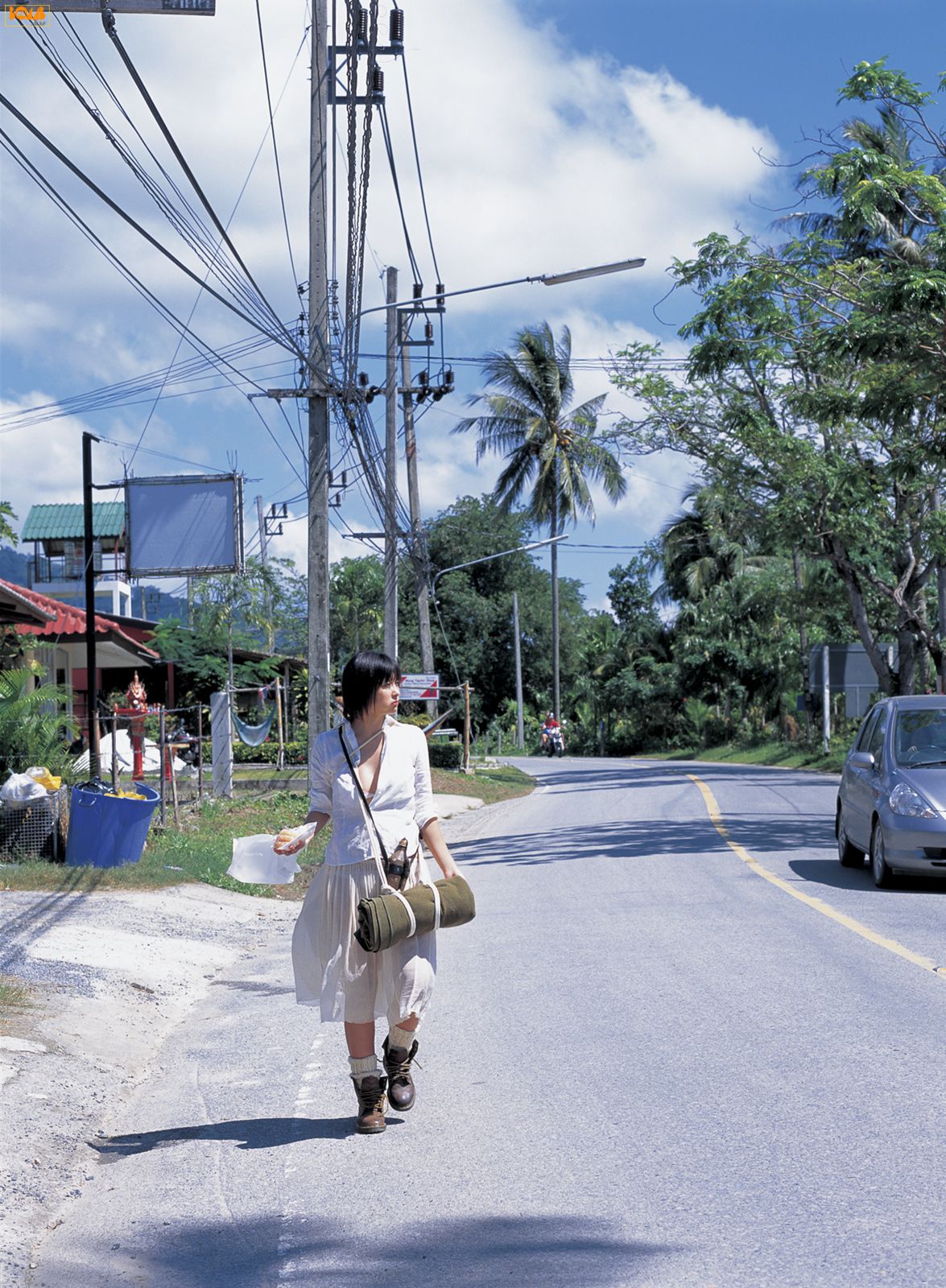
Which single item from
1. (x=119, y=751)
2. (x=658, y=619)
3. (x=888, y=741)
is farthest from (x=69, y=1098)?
(x=658, y=619)

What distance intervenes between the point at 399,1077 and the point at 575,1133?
797 mm

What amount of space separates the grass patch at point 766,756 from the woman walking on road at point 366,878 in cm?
3046

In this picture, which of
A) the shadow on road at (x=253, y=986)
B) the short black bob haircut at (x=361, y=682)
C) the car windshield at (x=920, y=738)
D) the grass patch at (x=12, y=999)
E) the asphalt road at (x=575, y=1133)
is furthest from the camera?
the car windshield at (x=920, y=738)

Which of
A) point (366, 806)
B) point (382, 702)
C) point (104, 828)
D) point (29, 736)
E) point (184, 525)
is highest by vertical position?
point (184, 525)

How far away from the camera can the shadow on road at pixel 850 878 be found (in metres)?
12.5

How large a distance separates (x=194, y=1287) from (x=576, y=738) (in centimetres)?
6333

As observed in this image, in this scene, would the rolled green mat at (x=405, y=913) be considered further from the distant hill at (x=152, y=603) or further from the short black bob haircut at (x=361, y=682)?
the distant hill at (x=152, y=603)

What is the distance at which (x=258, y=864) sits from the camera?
647 cm

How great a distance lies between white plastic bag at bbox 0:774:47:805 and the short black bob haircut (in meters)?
8.73

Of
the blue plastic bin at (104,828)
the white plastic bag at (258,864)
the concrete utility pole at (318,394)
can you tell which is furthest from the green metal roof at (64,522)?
the white plastic bag at (258,864)

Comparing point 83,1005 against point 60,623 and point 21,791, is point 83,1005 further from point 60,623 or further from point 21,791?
point 60,623

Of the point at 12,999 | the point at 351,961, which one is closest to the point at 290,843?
the point at 351,961

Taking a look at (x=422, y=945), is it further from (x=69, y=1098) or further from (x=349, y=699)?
(x=69, y=1098)

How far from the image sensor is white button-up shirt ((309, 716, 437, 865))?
5.57 m
